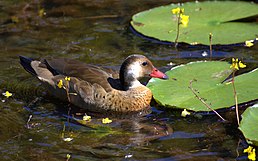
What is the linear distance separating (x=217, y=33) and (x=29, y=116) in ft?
10.4

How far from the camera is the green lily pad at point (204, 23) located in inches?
362

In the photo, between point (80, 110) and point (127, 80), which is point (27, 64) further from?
point (127, 80)

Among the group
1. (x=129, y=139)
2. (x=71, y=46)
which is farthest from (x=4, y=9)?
(x=129, y=139)

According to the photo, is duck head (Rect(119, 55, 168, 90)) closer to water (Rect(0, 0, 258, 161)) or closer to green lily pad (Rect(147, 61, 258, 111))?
green lily pad (Rect(147, 61, 258, 111))

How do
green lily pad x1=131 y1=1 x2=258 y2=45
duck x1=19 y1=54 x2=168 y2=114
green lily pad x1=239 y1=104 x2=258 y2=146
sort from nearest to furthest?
green lily pad x1=239 y1=104 x2=258 y2=146
duck x1=19 y1=54 x2=168 y2=114
green lily pad x1=131 y1=1 x2=258 y2=45

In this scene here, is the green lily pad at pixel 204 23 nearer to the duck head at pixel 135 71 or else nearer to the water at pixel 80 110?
the water at pixel 80 110

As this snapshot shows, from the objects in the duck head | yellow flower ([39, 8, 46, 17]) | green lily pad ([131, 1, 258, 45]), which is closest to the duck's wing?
the duck head

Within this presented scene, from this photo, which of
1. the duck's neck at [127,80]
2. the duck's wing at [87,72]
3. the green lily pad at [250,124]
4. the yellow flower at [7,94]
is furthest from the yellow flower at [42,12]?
the green lily pad at [250,124]

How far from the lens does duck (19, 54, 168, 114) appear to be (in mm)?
7820

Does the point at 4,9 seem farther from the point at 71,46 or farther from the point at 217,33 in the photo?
the point at 217,33

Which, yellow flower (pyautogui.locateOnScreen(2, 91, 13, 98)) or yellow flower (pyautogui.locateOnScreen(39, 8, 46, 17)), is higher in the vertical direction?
yellow flower (pyautogui.locateOnScreen(39, 8, 46, 17))

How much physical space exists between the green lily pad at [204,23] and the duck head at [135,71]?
1.36m

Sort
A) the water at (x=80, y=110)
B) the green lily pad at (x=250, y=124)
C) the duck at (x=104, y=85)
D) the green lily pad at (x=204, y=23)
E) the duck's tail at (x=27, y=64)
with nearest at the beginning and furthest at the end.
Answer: the green lily pad at (x=250, y=124) → the water at (x=80, y=110) → the duck at (x=104, y=85) → the duck's tail at (x=27, y=64) → the green lily pad at (x=204, y=23)

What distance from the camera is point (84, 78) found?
7.99 metres
